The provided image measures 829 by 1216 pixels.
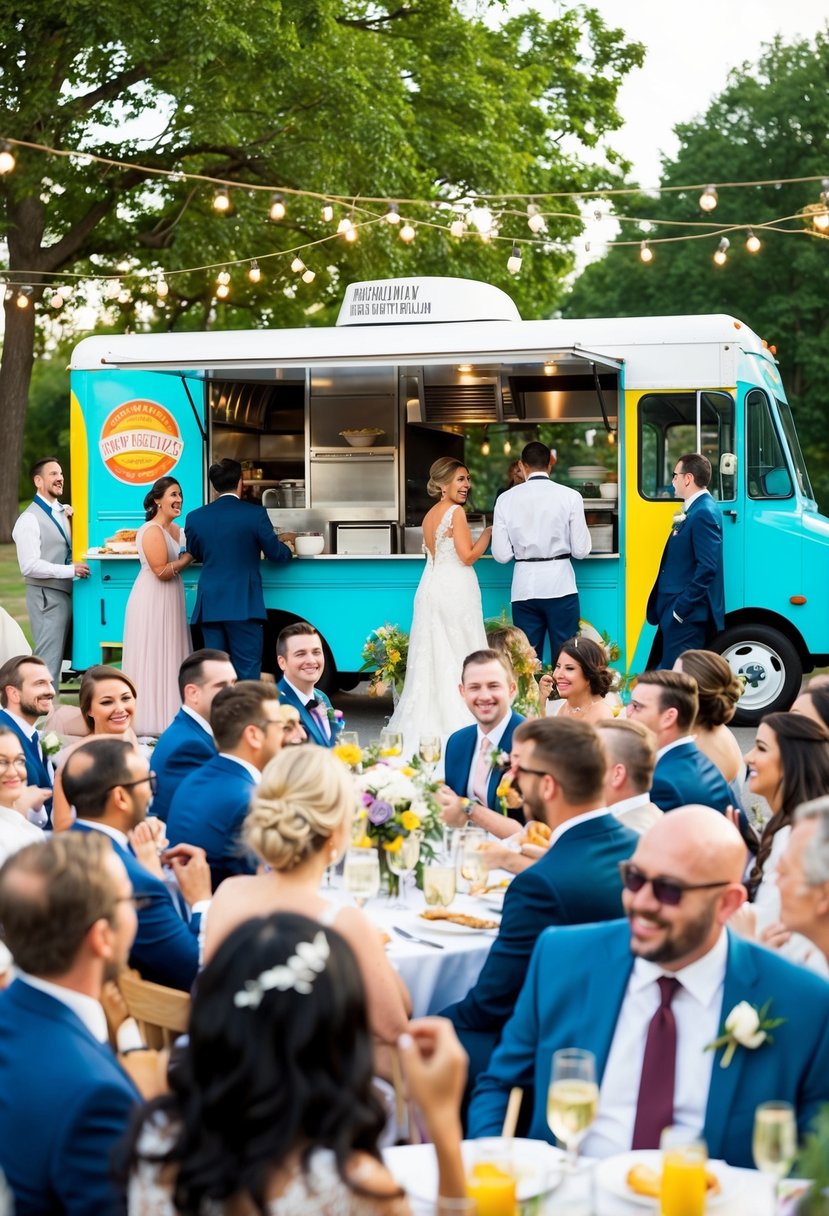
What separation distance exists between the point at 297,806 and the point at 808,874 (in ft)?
4.26

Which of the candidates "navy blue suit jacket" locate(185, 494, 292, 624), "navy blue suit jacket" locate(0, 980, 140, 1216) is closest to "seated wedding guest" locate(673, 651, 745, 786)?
"navy blue suit jacket" locate(0, 980, 140, 1216)

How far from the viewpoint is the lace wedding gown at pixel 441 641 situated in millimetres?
11164

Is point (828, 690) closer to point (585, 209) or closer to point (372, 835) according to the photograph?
point (372, 835)

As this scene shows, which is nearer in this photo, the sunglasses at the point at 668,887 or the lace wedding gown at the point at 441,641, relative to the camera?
the sunglasses at the point at 668,887

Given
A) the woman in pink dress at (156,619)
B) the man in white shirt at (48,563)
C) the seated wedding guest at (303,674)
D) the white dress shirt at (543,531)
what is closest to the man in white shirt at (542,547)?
the white dress shirt at (543,531)

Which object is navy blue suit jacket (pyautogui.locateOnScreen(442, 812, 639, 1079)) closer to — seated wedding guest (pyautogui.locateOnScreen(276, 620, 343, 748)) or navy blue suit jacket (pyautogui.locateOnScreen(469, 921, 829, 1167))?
navy blue suit jacket (pyautogui.locateOnScreen(469, 921, 829, 1167))

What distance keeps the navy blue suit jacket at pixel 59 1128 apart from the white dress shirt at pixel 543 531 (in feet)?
29.0

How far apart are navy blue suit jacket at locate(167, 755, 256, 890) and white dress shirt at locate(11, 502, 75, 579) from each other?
714cm

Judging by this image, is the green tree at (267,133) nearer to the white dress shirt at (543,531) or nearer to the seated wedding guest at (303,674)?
the white dress shirt at (543,531)

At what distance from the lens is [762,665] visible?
12.0 m

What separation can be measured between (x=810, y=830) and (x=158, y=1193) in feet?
5.34

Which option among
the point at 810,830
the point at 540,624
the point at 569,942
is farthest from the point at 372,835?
the point at 540,624

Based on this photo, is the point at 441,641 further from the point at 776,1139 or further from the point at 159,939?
the point at 776,1139

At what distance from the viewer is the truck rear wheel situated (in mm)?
11961
